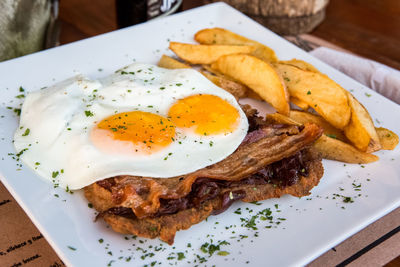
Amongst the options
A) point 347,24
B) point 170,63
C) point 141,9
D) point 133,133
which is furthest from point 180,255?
→ point 347,24

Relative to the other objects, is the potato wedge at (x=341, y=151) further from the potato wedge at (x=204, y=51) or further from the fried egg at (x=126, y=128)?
the potato wedge at (x=204, y=51)

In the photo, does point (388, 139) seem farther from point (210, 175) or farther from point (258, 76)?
point (210, 175)

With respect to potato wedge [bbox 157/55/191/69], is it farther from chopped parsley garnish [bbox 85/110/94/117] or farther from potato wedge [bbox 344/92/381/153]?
potato wedge [bbox 344/92/381/153]

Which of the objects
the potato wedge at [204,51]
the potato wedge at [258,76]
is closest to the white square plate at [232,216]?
the potato wedge at [258,76]

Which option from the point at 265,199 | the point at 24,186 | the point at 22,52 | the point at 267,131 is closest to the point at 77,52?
the point at 22,52

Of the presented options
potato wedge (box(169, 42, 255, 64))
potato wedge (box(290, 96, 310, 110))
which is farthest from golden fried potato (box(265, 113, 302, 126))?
potato wedge (box(169, 42, 255, 64))

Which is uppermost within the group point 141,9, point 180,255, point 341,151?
point 141,9
